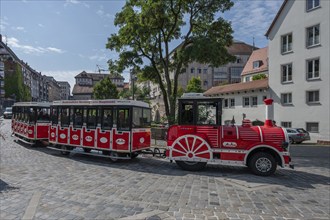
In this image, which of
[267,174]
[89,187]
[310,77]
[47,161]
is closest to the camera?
[89,187]

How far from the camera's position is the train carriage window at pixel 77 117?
41.3ft

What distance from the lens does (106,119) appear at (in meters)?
11.7

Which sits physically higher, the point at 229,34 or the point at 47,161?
the point at 229,34

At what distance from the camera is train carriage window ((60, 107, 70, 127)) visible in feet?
43.0

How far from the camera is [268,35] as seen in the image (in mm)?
31734

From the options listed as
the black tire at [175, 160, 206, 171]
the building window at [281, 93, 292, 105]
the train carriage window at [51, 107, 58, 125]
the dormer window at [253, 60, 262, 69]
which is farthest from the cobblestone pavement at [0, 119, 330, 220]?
the dormer window at [253, 60, 262, 69]

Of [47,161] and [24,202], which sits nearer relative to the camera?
[24,202]

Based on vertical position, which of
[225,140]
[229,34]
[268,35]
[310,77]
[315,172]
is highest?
[268,35]

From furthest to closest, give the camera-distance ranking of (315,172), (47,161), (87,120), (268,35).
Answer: (268,35) < (87,120) < (47,161) < (315,172)

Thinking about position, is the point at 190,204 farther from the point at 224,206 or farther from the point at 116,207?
the point at 116,207

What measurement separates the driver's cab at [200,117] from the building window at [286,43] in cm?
2343

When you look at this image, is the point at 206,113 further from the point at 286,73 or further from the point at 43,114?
the point at 286,73

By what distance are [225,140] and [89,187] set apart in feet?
16.0

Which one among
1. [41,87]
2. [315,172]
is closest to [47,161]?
[315,172]
